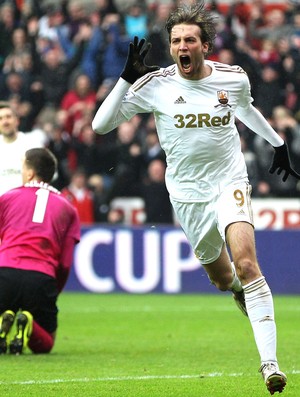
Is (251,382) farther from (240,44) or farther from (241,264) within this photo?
(240,44)

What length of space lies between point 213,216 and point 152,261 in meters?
8.20

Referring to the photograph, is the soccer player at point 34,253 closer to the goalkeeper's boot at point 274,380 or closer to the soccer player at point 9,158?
the soccer player at point 9,158

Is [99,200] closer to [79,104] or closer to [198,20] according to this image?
[79,104]

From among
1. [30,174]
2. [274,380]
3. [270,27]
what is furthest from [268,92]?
[274,380]

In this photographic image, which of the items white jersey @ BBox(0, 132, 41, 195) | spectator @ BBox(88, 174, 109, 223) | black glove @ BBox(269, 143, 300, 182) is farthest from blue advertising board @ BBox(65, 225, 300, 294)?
black glove @ BBox(269, 143, 300, 182)

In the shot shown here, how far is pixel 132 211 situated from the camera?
18.0m

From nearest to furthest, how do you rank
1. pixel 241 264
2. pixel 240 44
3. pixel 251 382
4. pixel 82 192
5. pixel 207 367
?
pixel 241 264 < pixel 251 382 < pixel 207 367 < pixel 82 192 < pixel 240 44

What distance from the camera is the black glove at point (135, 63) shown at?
7223 mm

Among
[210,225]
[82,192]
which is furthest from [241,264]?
[82,192]

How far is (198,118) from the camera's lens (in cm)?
746

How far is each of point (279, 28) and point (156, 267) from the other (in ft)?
18.8

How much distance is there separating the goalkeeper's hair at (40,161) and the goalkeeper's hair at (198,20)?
7.30ft

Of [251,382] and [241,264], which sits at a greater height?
[241,264]

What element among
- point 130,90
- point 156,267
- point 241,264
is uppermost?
point 130,90
